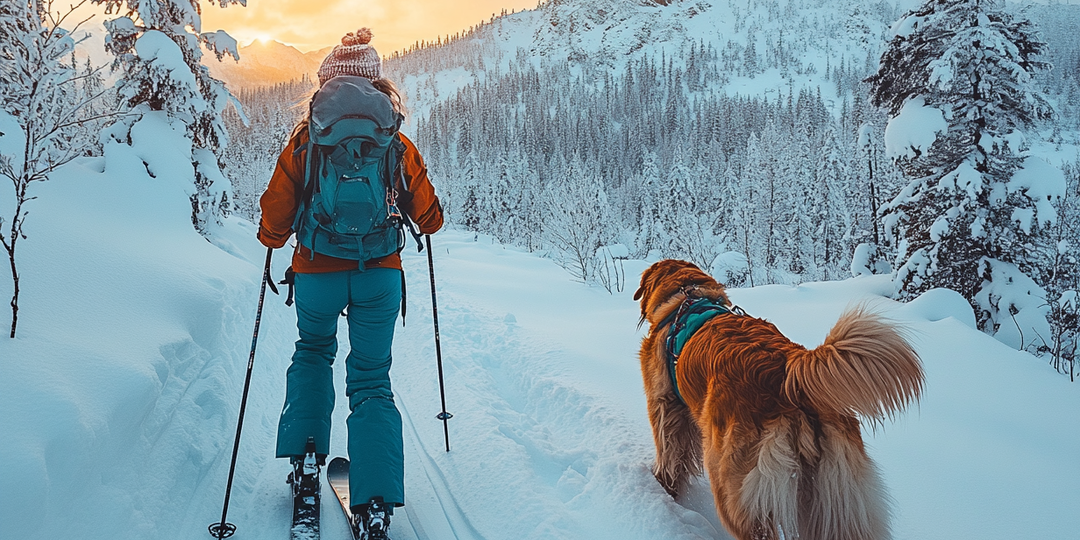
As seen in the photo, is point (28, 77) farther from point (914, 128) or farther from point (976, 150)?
point (976, 150)

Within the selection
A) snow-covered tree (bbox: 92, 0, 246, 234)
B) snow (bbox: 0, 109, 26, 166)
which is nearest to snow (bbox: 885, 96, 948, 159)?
snow (bbox: 0, 109, 26, 166)

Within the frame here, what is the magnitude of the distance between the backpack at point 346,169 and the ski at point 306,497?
3.57 ft

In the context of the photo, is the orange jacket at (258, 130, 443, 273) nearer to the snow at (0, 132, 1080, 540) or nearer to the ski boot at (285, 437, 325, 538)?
the ski boot at (285, 437, 325, 538)

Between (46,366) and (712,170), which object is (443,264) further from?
(712,170)

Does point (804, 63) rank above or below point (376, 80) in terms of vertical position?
above

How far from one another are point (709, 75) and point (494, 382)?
430 ft

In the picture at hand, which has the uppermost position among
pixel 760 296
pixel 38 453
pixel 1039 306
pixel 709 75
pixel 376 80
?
pixel 709 75

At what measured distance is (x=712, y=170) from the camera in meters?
64.1

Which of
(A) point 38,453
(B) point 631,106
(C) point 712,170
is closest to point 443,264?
(A) point 38,453

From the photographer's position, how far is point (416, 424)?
3877 mm

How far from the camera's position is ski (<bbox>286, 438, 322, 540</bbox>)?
2.46 m

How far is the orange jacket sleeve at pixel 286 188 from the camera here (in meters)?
2.44

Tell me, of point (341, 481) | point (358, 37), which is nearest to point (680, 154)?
point (358, 37)

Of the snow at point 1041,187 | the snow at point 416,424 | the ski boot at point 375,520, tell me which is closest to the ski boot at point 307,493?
the snow at point 416,424
